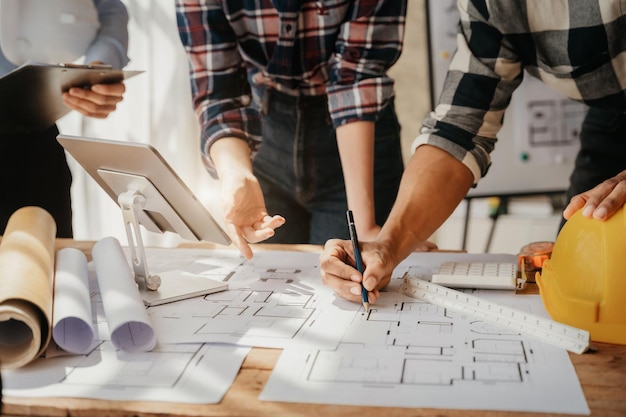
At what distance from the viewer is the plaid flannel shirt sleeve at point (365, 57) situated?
4.83 ft

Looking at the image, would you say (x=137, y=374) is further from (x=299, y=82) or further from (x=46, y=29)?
(x=46, y=29)

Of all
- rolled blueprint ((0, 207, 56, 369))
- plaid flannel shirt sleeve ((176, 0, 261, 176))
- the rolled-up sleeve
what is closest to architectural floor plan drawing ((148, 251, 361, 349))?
rolled blueprint ((0, 207, 56, 369))

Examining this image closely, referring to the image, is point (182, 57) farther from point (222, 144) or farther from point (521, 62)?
point (521, 62)

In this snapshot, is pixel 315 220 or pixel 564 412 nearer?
pixel 564 412

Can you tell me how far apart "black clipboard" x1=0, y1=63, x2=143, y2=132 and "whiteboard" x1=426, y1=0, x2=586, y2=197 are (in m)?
1.70

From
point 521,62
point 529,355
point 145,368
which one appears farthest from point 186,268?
point 521,62

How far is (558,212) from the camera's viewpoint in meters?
2.89

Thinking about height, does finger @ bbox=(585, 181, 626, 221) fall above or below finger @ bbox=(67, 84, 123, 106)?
below

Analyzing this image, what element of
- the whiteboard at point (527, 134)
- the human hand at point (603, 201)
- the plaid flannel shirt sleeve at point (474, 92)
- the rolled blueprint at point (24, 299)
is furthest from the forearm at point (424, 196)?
the whiteboard at point (527, 134)

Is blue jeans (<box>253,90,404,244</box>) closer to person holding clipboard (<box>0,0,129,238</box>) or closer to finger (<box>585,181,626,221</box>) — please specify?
person holding clipboard (<box>0,0,129,238</box>)

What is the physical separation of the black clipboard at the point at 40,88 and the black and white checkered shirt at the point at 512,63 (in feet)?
2.31

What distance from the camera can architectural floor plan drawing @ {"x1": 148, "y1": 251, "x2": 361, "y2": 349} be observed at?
919 mm

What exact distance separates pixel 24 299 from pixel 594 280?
2.47 feet

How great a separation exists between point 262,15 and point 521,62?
1.89ft
